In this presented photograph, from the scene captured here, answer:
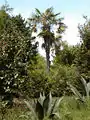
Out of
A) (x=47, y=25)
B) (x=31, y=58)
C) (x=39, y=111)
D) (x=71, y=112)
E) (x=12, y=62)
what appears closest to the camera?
(x=39, y=111)

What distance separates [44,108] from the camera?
923cm

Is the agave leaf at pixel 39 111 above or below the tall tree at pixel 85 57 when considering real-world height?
below

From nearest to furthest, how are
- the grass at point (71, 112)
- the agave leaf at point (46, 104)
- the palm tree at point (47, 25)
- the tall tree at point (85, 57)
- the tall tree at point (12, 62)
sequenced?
the grass at point (71, 112) < the agave leaf at point (46, 104) < the tall tree at point (12, 62) < the tall tree at point (85, 57) < the palm tree at point (47, 25)

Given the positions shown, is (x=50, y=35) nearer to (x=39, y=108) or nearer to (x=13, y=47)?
(x=13, y=47)

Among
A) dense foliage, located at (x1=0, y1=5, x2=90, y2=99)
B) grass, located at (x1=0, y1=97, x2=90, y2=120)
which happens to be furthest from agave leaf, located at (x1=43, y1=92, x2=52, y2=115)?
dense foliage, located at (x1=0, y1=5, x2=90, y2=99)

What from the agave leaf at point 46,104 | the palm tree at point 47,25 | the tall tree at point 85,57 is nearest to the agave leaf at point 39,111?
the agave leaf at point 46,104

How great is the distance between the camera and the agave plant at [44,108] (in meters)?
8.99

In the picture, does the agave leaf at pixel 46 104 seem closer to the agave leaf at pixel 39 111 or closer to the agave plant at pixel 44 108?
the agave plant at pixel 44 108

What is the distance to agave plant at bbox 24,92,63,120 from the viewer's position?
8.99m

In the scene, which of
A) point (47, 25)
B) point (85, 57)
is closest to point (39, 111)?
point (85, 57)

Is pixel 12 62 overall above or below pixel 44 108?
above

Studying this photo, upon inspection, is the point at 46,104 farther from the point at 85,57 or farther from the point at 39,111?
the point at 85,57

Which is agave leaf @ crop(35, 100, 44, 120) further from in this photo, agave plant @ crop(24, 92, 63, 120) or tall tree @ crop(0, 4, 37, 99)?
tall tree @ crop(0, 4, 37, 99)

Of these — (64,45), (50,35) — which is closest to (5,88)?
(50,35)
